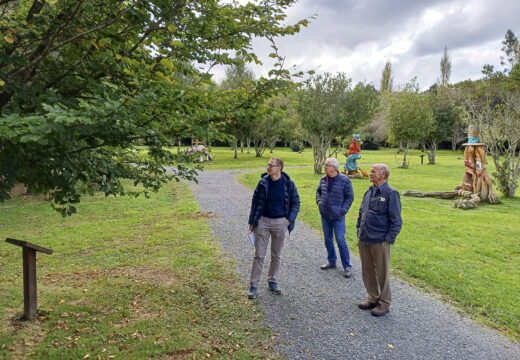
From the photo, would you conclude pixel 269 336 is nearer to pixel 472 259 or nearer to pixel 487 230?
pixel 472 259

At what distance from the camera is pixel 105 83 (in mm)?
2930

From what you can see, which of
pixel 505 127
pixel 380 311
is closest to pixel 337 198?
pixel 380 311

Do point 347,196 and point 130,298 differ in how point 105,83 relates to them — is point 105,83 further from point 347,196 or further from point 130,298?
point 347,196

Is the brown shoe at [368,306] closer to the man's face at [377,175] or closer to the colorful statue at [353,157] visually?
the man's face at [377,175]

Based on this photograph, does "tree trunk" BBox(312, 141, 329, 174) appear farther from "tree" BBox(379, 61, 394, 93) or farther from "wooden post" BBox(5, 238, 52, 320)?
"tree" BBox(379, 61, 394, 93)

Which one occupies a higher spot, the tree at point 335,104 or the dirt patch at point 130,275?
the tree at point 335,104

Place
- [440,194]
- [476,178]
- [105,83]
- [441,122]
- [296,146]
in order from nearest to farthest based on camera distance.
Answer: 1. [105,83]
2. [476,178]
3. [440,194]
4. [441,122]
5. [296,146]

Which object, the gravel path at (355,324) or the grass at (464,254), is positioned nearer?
the gravel path at (355,324)

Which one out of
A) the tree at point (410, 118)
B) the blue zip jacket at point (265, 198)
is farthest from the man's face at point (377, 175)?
the tree at point (410, 118)

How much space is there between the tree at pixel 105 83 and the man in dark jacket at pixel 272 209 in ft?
5.29

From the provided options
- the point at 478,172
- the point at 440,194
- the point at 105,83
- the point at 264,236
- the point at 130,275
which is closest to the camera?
the point at 105,83

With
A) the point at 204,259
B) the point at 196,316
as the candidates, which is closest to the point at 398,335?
the point at 196,316

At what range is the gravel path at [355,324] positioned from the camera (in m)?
4.04

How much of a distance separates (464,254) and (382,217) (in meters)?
4.41
